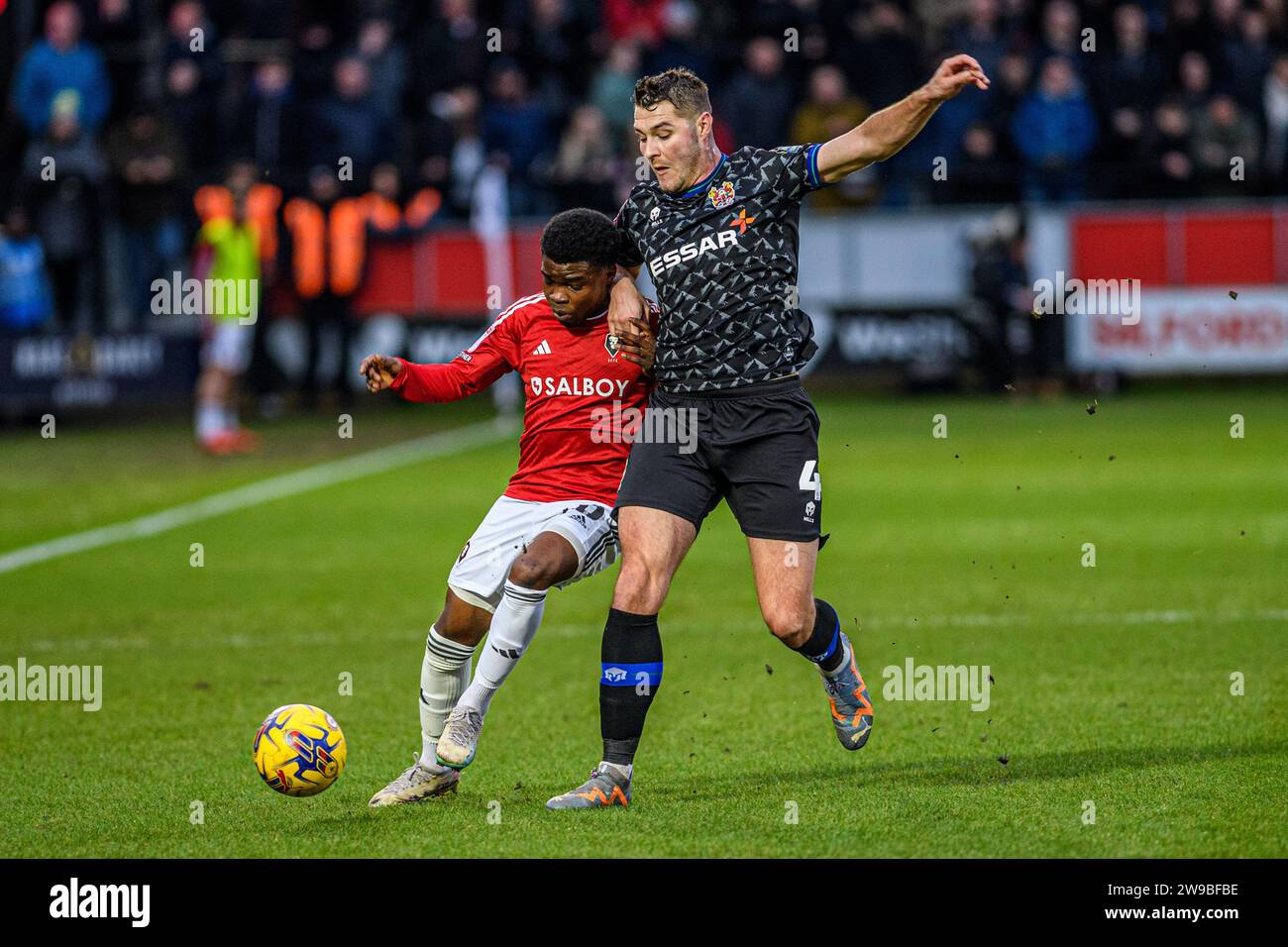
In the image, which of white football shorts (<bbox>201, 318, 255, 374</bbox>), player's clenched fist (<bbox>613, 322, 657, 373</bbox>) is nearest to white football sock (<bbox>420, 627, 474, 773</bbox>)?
player's clenched fist (<bbox>613, 322, 657, 373</bbox>)

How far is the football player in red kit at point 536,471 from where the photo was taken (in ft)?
20.5

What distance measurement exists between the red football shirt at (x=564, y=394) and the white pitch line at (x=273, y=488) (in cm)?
599

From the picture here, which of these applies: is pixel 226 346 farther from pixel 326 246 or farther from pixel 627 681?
pixel 627 681

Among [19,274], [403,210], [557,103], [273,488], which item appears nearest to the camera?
[273,488]

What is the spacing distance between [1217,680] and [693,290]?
10.2ft

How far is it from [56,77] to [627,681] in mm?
17202

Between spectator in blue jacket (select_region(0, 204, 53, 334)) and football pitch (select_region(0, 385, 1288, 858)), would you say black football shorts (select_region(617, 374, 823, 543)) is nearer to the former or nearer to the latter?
football pitch (select_region(0, 385, 1288, 858))

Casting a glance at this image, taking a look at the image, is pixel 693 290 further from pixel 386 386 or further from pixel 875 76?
pixel 875 76

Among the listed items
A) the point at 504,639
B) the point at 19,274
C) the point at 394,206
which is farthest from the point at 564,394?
the point at 394,206

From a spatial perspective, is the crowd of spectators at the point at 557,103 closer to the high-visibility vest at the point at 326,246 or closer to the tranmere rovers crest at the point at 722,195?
the high-visibility vest at the point at 326,246

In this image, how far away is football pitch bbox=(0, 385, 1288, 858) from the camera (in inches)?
227

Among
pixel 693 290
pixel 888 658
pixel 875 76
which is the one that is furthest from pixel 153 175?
pixel 693 290

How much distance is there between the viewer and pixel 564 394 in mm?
6555

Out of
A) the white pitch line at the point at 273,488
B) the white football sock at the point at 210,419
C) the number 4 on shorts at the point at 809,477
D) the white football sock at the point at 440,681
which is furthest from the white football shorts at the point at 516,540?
the white football sock at the point at 210,419
